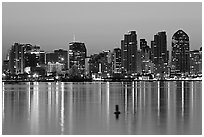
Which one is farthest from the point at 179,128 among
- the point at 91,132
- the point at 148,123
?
the point at 91,132

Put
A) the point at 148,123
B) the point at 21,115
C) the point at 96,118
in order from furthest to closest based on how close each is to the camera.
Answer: the point at 21,115 → the point at 96,118 → the point at 148,123

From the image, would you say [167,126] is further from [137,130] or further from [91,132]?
[91,132]

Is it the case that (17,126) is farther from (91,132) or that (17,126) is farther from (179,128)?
(179,128)

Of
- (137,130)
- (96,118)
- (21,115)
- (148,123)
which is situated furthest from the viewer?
(21,115)

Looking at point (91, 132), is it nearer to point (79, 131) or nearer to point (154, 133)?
point (79, 131)

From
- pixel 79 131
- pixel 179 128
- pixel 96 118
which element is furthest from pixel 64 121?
pixel 179 128

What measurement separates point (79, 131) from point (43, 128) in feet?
5.70

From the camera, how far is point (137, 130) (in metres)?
18.5

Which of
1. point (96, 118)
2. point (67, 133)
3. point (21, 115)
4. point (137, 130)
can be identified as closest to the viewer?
point (67, 133)

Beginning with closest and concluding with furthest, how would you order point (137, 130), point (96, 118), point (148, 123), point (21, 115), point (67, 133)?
point (67, 133) → point (137, 130) → point (148, 123) → point (96, 118) → point (21, 115)

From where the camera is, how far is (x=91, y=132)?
59.1 feet

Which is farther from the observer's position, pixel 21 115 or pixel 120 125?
pixel 21 115

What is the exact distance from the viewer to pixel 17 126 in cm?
1955

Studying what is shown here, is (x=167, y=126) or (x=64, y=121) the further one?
(x=64, y=121)
